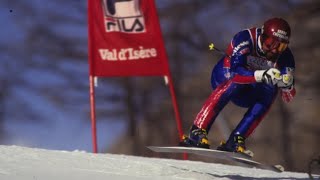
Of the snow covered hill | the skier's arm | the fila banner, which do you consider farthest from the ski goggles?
the fila banner

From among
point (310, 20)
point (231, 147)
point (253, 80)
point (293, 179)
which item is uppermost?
point (310, 20)

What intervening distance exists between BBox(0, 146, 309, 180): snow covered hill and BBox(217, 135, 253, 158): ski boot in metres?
0.40

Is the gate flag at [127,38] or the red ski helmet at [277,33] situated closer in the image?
the red ski helmet at [277,33]

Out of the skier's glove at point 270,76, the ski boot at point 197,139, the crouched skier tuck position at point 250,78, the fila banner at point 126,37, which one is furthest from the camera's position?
the fila banner at point 126,37

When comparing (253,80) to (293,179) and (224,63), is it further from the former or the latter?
(293,179)

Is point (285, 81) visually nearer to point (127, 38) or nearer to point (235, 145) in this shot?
point (235, 145)

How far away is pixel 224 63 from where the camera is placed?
16.2ft

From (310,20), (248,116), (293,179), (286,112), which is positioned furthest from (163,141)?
(248,116)

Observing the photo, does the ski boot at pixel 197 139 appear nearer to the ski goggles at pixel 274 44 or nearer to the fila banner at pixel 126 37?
the ski goggles at pixel 274 44

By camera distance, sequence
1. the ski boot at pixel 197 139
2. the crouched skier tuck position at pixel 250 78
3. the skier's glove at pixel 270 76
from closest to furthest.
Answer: the skier's glove at pixel 270 76, the crouched skier tuck position at pixel 250 78, the ski boot at pixel 197 139

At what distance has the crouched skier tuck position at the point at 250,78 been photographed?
470 centimetres

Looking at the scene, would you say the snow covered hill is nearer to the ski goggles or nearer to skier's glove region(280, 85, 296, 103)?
skier's glove region(280, 85, 296, 103)

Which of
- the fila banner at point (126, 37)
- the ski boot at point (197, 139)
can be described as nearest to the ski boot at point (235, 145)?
the ski boot at point (197, 139)

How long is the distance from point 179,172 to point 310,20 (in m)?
4.28
